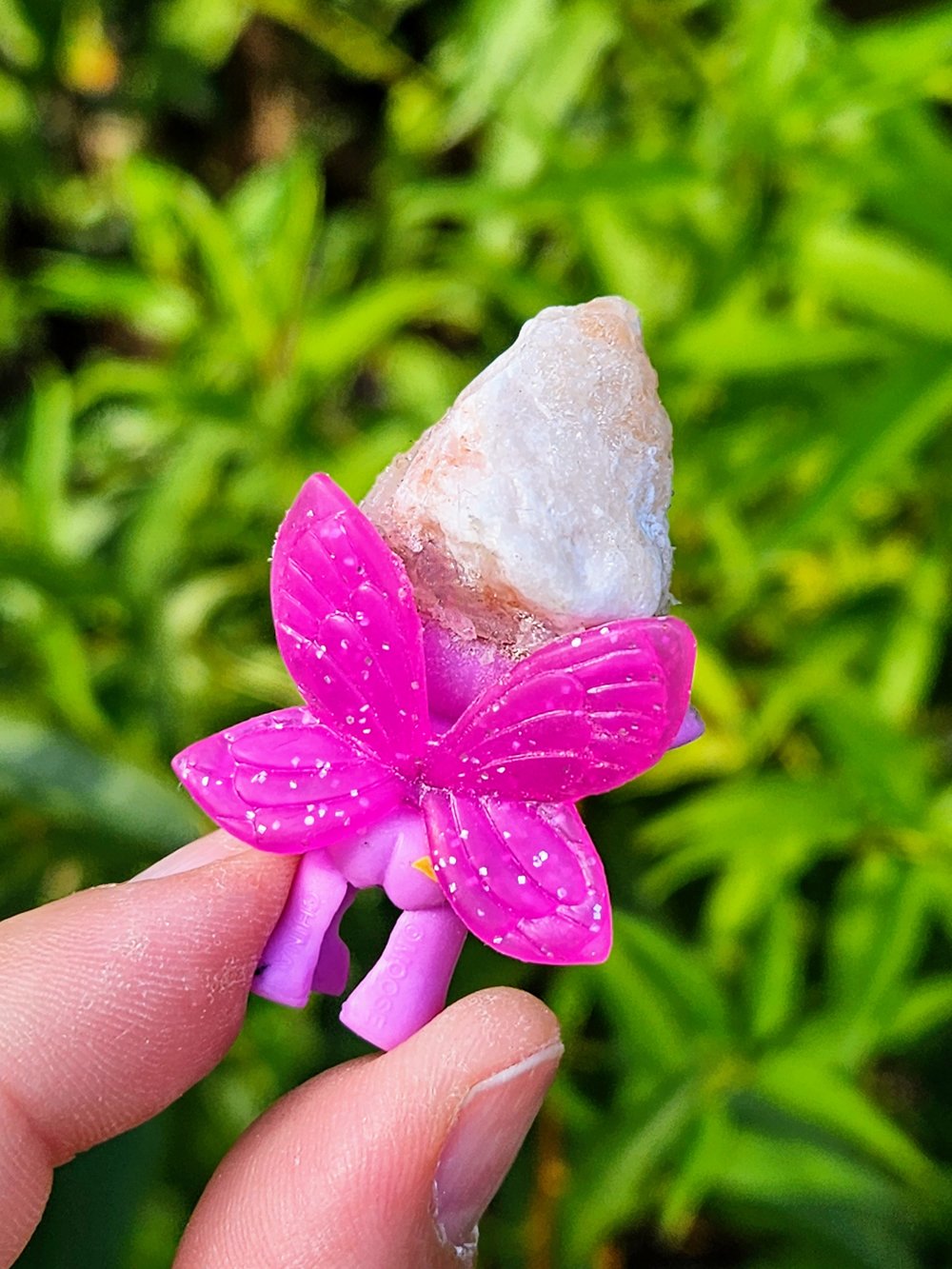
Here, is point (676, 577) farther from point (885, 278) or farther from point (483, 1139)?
point (483, 1139)

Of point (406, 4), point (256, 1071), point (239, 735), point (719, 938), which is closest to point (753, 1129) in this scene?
point (719, 938)

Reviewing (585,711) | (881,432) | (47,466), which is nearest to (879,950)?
(881,432)

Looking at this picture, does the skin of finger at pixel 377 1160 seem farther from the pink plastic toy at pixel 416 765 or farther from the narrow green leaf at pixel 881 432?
the narrow green leaf at pixel 881 432

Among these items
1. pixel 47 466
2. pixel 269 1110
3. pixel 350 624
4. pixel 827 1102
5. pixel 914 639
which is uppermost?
pixel 350 624

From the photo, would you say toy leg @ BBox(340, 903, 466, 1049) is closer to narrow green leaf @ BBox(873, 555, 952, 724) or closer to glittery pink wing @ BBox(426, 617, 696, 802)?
glittery pink wing @ BBox(426, 617, 696, 802)

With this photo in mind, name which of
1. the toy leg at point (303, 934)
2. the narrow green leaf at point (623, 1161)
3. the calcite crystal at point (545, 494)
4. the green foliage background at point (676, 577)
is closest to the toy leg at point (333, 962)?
the toy leg at point (303, 934)
